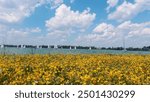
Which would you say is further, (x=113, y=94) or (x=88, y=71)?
(x=88, y=71)

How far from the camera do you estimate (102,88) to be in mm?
9297

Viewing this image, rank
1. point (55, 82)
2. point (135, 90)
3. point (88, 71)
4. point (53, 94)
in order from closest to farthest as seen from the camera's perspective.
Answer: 1. point (53, 94)
2. point (135, 90)
3. point (55, 82)
4. point (88, 71)

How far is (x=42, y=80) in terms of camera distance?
439 inches

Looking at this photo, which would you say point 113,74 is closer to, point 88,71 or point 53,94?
point 88,71

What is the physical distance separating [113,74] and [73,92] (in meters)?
3.34

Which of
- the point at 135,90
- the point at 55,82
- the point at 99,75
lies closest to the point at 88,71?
the point at 99,75

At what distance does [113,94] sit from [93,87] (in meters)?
0.52

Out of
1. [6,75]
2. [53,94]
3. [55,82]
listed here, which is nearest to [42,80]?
[55,82]

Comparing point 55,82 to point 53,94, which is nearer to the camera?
point 53,94

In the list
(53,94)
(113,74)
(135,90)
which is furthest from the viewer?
(113,74)

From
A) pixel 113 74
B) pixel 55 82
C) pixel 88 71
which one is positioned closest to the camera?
pixel 55 82

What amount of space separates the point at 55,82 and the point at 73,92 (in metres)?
2.15

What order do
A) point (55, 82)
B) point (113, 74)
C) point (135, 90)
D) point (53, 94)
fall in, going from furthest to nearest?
point (113, 74) → point (55, 82) → point (135, 90) → point (53, 94)

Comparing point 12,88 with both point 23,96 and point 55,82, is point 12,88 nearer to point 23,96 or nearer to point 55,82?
point 23,96
